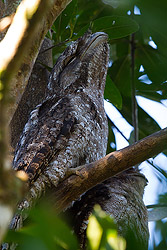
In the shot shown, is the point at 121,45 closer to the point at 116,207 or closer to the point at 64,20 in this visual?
the point at 64,20

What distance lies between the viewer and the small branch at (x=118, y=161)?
1756 millimetres

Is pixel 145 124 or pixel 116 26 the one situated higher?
pixel 116 26

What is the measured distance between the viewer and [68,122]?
242 cm

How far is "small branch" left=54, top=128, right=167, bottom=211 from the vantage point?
1.76 meters

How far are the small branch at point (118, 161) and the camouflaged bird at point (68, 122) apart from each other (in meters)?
0.25

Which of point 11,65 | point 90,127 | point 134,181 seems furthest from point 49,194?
point 11,65

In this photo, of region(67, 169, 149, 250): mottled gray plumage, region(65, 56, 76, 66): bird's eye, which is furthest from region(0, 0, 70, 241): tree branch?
region(65, 56, 76, 66): bird's eye

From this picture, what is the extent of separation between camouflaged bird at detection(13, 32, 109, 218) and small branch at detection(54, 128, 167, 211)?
25 centimetres

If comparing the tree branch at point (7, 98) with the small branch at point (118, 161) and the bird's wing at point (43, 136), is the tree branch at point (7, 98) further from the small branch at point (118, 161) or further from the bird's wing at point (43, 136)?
the bird's wing at point (43, 136)

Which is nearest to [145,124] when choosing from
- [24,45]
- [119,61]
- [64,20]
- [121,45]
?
[119,61]

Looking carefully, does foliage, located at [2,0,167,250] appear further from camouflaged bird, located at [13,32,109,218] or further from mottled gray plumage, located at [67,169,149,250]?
mottled gray plumage, located at [67,169,149,250]

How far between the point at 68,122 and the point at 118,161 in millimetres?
717

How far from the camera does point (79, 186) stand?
1983mm

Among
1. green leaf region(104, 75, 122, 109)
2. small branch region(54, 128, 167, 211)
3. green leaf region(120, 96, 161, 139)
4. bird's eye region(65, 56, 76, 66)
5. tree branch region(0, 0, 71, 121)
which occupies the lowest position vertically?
small branch region(54, 128, 167, 211)
